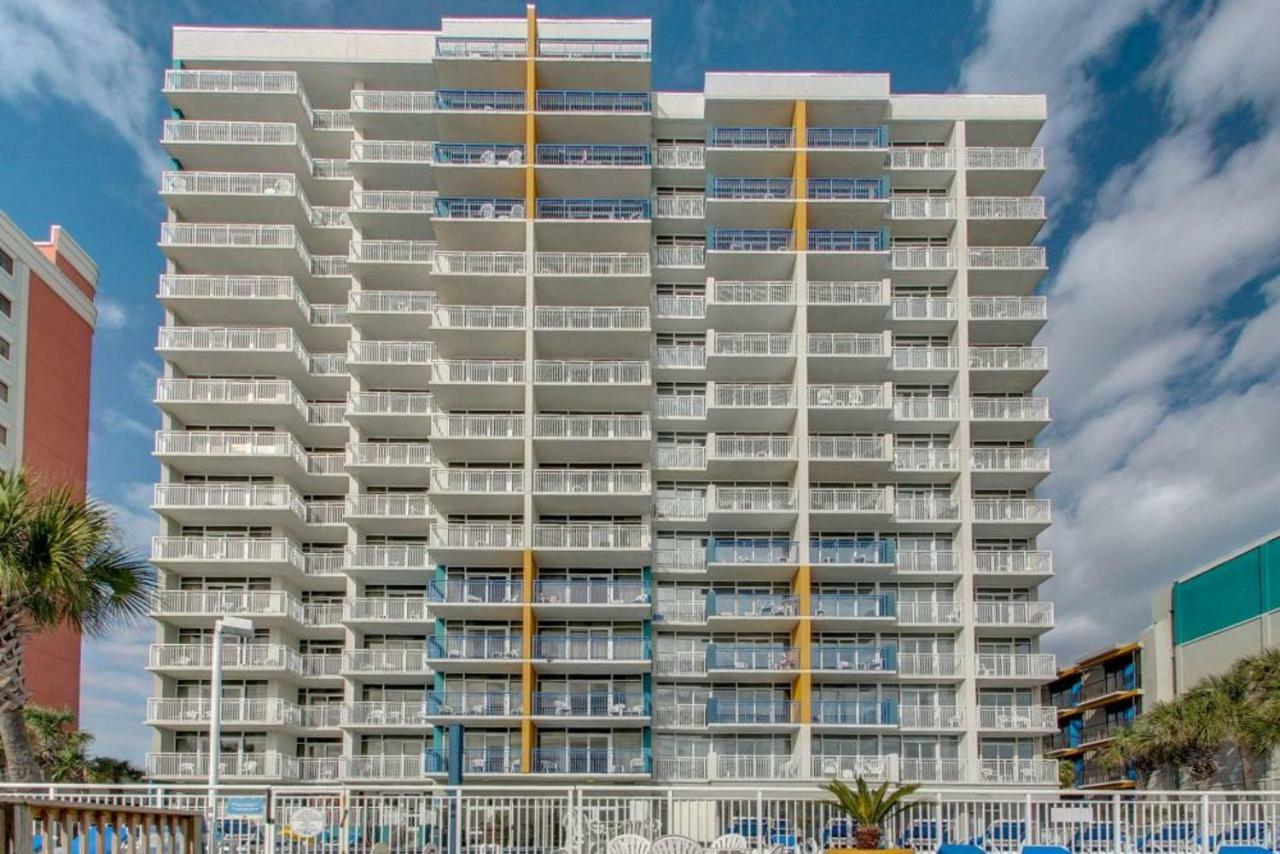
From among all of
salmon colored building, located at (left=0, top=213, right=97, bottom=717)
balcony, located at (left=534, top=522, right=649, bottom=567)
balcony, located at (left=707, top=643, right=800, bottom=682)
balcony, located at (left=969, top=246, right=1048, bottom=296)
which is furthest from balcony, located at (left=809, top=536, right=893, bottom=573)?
salmon colored building, located at (left=0, top=213, right=97, bottom=717)

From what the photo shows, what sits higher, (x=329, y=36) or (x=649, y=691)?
(x=329, y=36)

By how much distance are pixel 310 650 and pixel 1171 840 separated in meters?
31.6

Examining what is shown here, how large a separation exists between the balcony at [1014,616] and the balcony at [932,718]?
308 centimetres

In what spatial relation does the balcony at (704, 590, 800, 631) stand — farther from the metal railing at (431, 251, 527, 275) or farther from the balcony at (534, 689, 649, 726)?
the metal railing at (431, 251, 527, 275)

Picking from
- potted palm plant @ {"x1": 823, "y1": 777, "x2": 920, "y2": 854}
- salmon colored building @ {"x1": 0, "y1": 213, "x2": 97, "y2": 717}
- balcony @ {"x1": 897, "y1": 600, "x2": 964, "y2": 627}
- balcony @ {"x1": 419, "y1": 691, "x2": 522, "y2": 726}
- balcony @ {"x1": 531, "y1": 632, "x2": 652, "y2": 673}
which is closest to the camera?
potted palm plant @ {"x1": 823, "y1": 777, "x2": 920, "y2": 854}

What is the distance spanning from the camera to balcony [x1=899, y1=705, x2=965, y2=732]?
4128 centimetres

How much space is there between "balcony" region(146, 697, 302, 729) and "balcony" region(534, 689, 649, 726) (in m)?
8.36

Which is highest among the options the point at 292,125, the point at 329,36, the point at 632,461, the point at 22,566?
the point at 329,36

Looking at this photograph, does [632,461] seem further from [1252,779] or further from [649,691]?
[1252,779]

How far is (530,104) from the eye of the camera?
43656 millimetres

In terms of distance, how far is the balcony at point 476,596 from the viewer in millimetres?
40594

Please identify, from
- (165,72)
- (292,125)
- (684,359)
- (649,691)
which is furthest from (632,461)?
(165,72)

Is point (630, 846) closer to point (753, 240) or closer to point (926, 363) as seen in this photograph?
point (926, 363)

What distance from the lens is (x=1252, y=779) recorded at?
39.6 metres
